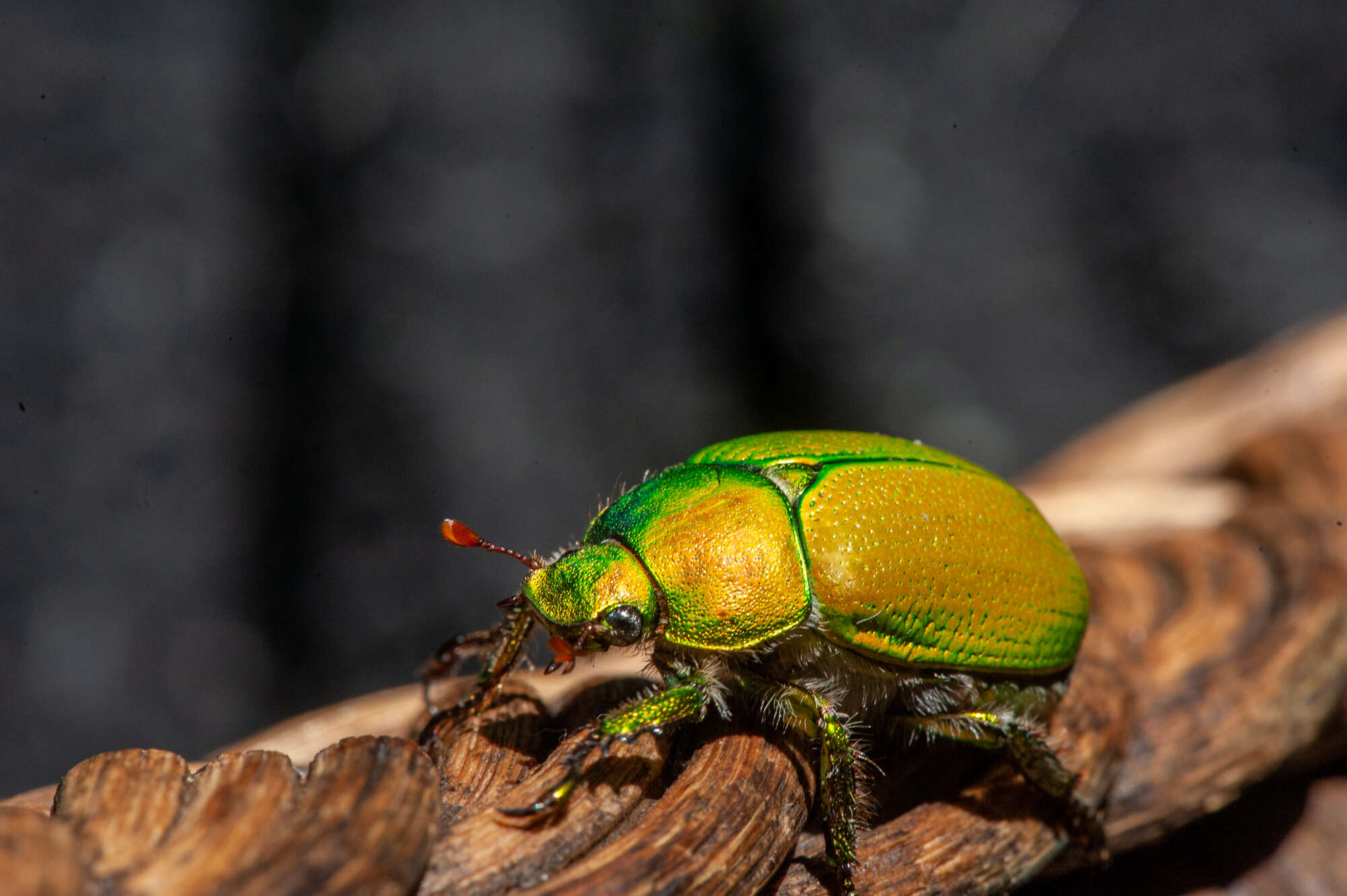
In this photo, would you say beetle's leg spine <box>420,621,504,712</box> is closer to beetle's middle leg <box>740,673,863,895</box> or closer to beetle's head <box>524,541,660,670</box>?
beetle's head <box>524,541,660,670</box>

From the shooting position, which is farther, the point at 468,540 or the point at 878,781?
the point at 878,781

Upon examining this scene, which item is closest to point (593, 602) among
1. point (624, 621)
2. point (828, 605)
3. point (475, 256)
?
point (624, 621)

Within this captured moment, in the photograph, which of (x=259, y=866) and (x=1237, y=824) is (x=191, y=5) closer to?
(x=259, y=866)

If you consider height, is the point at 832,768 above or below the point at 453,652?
below

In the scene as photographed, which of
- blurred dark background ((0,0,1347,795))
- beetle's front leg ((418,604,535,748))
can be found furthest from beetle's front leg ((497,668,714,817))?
blurred dark background ((0,0,1347,795))

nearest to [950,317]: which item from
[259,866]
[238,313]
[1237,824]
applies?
[1237,824]

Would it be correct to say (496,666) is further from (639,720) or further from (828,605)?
(828,605)

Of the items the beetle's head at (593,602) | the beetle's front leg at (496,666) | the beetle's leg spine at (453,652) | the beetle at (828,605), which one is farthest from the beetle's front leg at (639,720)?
the beetle's leg spine at (453,652)
